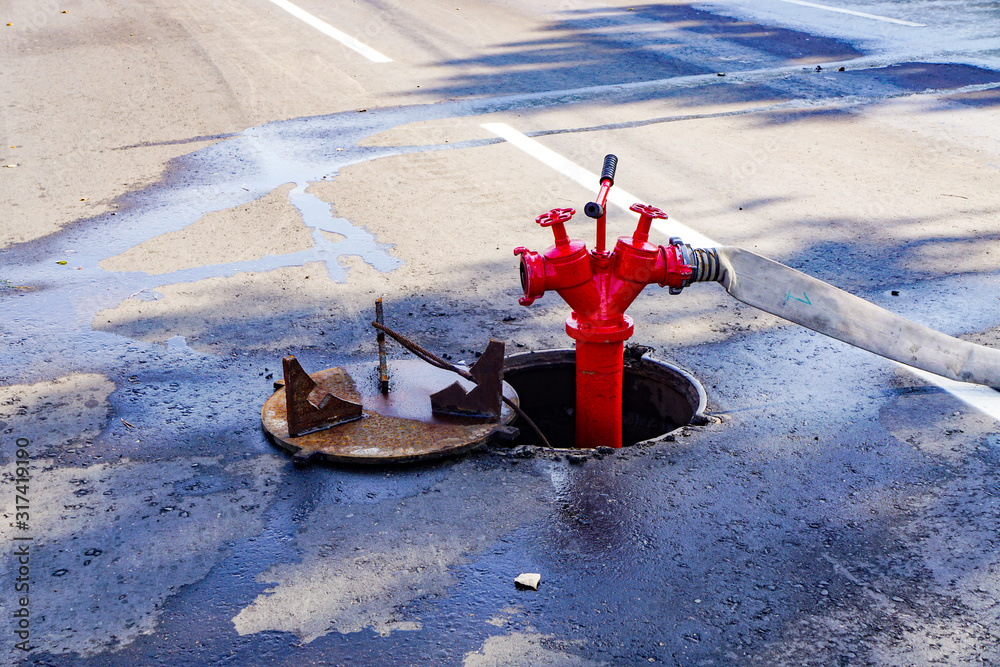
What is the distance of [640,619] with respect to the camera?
2.52 meters

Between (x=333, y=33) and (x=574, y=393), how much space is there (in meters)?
9.43

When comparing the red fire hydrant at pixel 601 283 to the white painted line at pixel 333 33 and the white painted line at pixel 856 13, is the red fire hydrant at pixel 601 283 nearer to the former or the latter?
the white painted line at pixel 333 33

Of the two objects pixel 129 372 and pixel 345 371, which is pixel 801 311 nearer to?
pixel 345 371

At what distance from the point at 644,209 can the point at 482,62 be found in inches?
295

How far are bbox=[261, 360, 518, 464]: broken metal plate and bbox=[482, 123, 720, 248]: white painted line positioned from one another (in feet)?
6.26

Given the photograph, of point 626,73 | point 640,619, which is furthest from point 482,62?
point 640,619

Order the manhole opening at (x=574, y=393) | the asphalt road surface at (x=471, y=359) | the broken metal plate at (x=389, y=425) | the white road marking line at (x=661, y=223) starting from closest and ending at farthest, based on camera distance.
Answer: the asphalt road surface at (x=471, y=359) → the broken metal plate at (x=389, y=425) → the white road marking line at (x=661, y=223) → the manhole opening at (x=574, y=393)

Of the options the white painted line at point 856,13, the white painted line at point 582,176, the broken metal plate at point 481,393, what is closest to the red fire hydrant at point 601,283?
the broken metal plate at point 481,393

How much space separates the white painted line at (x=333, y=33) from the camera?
1070 cm

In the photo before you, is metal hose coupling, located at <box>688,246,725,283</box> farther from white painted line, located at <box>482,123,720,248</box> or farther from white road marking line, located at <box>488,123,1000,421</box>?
white painted line, located at <box>482,123,720,248</box>

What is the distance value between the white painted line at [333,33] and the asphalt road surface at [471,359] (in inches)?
65.0

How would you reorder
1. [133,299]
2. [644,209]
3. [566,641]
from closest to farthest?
[566,641] → [644,209] → [133,299]

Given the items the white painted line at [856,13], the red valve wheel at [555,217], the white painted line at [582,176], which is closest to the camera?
the red valve wheel at [555,217]

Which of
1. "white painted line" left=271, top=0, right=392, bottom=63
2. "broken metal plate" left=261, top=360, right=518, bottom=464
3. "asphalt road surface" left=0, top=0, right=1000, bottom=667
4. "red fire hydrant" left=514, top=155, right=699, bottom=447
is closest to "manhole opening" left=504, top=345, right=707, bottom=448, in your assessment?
"asphalt road surface" left=0, top=0, right=1000, bottom=667
